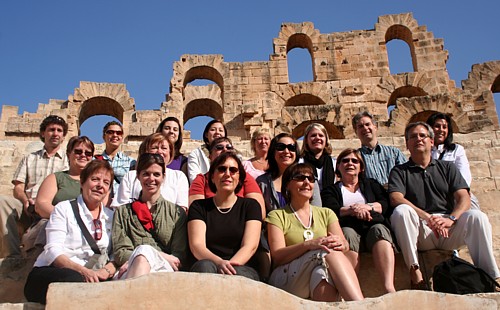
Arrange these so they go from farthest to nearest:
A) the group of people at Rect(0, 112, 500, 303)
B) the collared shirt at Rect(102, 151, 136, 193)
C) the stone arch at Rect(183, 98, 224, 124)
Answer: the stone arch at Rect(183, 98, 224, 124) < the collared shirt at Rect(102, 151, 136, 193) < the group of people at Rect(0, 112, 500, 303)

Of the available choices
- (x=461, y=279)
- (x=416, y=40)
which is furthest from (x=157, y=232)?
(x=416, y=40)

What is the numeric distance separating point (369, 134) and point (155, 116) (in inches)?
544

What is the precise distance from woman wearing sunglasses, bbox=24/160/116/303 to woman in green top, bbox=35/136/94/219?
577mm

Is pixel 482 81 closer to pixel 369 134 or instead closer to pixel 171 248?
pixel 369 134

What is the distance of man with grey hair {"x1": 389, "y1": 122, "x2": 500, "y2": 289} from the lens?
4.00 m

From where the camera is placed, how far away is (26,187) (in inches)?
211

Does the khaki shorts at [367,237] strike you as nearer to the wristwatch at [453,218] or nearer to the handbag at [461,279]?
the handbag at [461,279]

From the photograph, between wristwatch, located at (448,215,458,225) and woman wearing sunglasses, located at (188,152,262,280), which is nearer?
woman wearing sunglasses, located at (188,152,262,280)

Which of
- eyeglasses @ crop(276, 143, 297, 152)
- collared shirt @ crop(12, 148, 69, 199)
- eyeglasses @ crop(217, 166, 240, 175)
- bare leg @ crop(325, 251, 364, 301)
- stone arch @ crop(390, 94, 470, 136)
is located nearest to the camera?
bare leg @ crop(325, 251, 364, 301)

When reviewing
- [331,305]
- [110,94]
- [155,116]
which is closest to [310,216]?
[331,305]

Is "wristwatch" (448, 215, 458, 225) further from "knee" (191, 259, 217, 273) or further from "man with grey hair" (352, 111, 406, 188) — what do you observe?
"knee" (191, 259, 217, 273)

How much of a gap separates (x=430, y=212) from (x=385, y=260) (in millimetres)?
1001

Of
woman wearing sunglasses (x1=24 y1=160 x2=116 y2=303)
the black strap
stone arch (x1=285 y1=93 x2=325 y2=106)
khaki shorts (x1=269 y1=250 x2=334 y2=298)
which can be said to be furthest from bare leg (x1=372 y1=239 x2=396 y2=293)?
stone arch (x1=285 y1=93 x2=325 y2=106)

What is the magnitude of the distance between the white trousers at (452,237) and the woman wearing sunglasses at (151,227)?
1975mm
